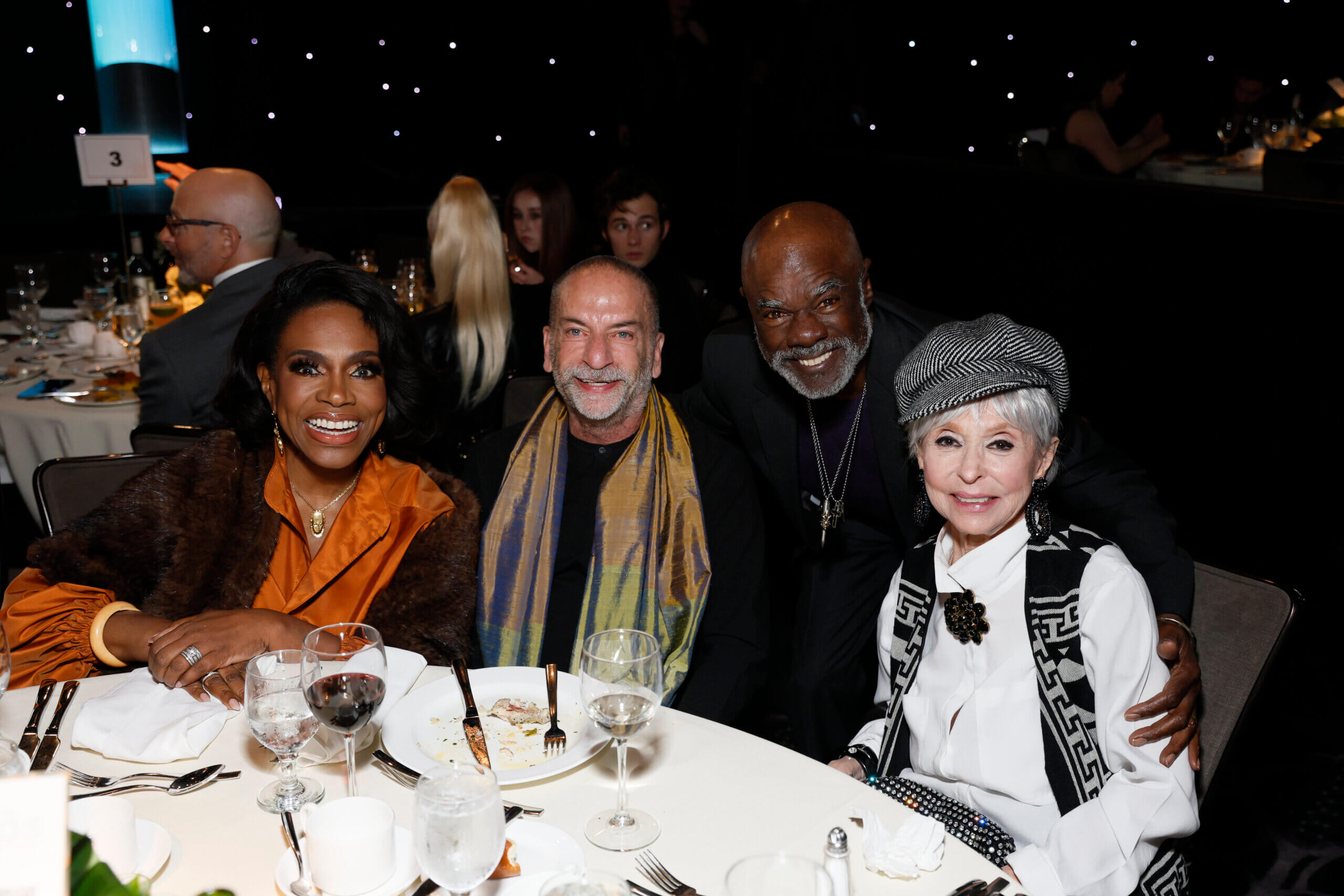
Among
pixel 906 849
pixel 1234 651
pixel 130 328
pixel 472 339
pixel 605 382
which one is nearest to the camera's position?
pixel 906 849

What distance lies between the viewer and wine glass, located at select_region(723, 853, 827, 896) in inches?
42.6

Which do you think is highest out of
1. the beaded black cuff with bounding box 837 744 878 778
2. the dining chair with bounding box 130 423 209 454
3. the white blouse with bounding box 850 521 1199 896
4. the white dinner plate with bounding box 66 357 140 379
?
the dining chair with bounding box 130 423 209 454

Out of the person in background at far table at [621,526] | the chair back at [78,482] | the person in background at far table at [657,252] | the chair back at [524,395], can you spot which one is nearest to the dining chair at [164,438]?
the chair back at [78,482]

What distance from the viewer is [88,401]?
358 centimetres

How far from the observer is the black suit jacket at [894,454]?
205 centimetres

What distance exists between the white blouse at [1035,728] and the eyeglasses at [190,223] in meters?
3.08

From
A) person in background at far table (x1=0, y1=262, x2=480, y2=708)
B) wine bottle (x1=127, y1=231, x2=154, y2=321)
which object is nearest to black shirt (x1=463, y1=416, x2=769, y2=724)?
person in background at far table (x1=0, y1=262, x2=480, y2=708)

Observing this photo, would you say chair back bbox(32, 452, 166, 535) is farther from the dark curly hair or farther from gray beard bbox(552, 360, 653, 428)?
gray beard bbox(552, 360, 653, 428)

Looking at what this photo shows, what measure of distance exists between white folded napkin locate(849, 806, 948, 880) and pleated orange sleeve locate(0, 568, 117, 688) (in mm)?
1528

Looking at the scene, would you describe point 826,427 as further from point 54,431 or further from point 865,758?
point 54,431

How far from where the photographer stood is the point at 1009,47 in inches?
380

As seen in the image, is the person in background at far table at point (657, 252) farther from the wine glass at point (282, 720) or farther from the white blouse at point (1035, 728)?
the wine glass at point (282, 720)

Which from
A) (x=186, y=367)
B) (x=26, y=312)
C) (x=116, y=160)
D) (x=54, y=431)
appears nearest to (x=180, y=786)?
(x=186, y=367)

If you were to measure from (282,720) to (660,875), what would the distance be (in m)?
0.55
